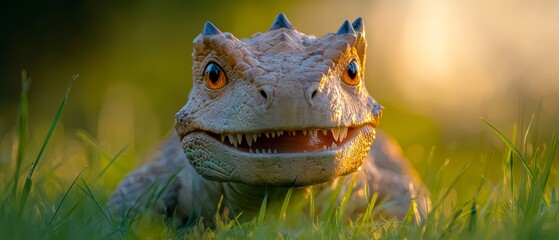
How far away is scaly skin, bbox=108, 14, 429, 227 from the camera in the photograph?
375 centimetres

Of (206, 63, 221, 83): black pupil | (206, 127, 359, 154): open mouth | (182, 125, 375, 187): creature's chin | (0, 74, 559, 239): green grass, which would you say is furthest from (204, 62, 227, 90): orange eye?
(0, 74, 559, 239): green grass

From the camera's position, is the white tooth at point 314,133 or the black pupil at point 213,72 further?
the black pupil at point 213,72

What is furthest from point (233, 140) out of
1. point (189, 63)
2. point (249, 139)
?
point (189, 63)

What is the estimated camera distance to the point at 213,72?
427cm

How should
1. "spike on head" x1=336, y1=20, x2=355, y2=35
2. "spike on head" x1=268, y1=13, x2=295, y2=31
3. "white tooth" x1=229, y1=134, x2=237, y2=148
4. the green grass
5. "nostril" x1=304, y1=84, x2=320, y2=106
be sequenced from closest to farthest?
the green grass < "nostril" x1=304, y1=84, x2=320, y2=106 < "white tooth" x1=229, y1=134, x2=237, y2=148 < "spike on head" x1=336, y1=20, x2=355, y2=35 < "spike on head" x1=268, y1=13, x2=295, y2=31

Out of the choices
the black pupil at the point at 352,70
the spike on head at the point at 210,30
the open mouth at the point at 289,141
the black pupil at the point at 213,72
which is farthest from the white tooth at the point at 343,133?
the spike on head at the point at 210,30

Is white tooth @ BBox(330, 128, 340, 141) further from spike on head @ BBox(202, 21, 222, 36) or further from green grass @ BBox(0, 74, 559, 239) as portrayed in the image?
spike on head @ BBox(202, 21, 222, 36)

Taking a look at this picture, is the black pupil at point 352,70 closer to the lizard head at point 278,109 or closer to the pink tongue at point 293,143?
the lizard head at point 278,109

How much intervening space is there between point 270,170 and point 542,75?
27.4ft

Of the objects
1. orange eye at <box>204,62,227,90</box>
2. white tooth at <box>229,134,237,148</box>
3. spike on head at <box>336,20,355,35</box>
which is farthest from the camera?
spike on head at <box>336,20,355,35</box>

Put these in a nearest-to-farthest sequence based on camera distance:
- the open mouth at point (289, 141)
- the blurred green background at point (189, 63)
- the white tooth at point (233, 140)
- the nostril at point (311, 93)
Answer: the nostril at point (311, 93) → the open mouth at point (289, 141) → the white tooth at point (233, 140) → the blurred green background at point (189, 63)

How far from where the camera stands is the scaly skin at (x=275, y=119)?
12.3 ft

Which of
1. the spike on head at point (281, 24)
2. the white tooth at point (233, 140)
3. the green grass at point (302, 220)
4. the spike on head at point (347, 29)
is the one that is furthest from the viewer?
the spike on head at point (281, 24)

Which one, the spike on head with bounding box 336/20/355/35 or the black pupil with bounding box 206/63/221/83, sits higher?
the spike on head with bounding box 336/20/355/35
